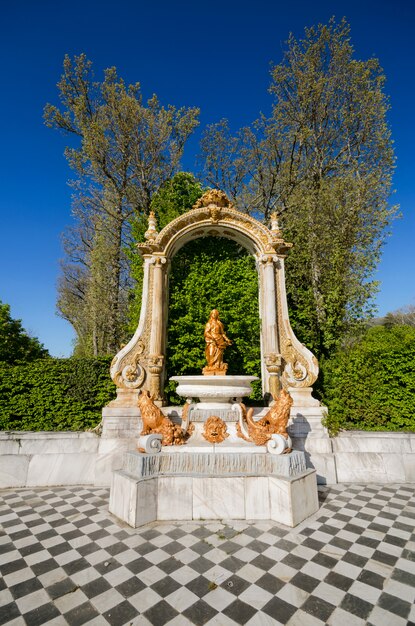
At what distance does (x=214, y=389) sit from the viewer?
6223mm

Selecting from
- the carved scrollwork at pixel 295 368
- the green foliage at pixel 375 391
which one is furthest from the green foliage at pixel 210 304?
the green foliage at pixel 375 391

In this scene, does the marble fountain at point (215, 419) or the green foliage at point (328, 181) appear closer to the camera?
the marble fountain at point (215, 419)


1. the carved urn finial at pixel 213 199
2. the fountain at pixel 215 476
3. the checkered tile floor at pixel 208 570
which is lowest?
the checkered tile floor at pixel 208 570

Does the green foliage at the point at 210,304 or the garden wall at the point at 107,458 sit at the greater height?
the green foliage at the point at 210,304

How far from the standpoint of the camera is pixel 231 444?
5359 mm

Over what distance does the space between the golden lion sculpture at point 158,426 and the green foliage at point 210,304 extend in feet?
9.65

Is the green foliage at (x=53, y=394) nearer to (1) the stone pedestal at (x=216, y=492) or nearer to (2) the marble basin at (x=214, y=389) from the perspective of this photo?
(2) the marble basin at (x=214, y=389)

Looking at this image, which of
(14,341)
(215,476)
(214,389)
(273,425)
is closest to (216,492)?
(215,476)

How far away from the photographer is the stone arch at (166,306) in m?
7.43

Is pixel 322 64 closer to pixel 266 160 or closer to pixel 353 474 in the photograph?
pixel 266 160

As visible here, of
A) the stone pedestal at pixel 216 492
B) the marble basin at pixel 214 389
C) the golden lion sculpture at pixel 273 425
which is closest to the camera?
the stone pedestal at pixel 216 492

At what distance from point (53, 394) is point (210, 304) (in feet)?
16.1

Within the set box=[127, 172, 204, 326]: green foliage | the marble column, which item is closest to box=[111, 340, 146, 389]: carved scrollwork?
the marble column

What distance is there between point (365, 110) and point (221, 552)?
14.5 m
